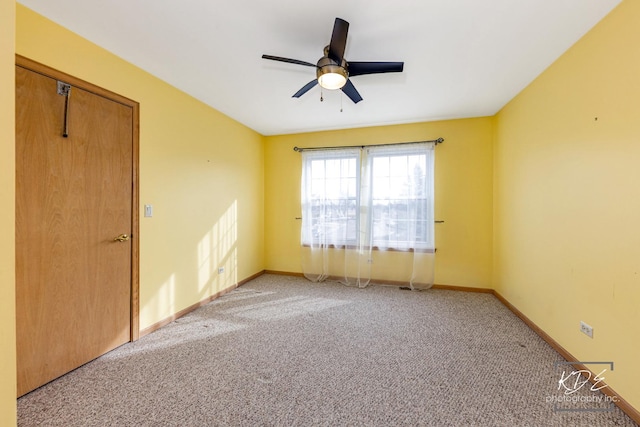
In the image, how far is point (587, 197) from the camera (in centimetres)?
188

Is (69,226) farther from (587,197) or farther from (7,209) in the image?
(587,197)

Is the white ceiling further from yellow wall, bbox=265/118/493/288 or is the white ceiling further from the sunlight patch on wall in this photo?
the sunlight patch on wall

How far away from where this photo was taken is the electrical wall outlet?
1.84 m

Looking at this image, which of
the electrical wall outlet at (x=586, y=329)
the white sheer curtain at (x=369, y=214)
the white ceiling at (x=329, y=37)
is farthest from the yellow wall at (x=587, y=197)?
the white sheer curtain at (x=369, y=214)

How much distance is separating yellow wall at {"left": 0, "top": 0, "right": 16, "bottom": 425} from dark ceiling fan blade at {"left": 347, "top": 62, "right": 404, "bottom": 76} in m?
1.77

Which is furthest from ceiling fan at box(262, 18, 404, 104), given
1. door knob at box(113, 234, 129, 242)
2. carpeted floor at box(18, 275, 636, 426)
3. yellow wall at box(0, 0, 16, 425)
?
carpeted floor at box(18, 275, 636, 426)

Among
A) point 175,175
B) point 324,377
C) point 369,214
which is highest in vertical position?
point 175,175

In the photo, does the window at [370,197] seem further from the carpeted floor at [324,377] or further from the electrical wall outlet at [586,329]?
the electrical wall outlet at [586,329]

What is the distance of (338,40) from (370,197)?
2537 mm

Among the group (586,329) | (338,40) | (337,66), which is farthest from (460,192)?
(338,40)

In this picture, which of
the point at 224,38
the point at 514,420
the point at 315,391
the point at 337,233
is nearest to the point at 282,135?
the point at 337,233

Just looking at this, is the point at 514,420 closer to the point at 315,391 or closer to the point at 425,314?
the point at 315,391

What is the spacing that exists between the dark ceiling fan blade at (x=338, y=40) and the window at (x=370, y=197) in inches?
88.9

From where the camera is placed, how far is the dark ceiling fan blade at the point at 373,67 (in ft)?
6.22
